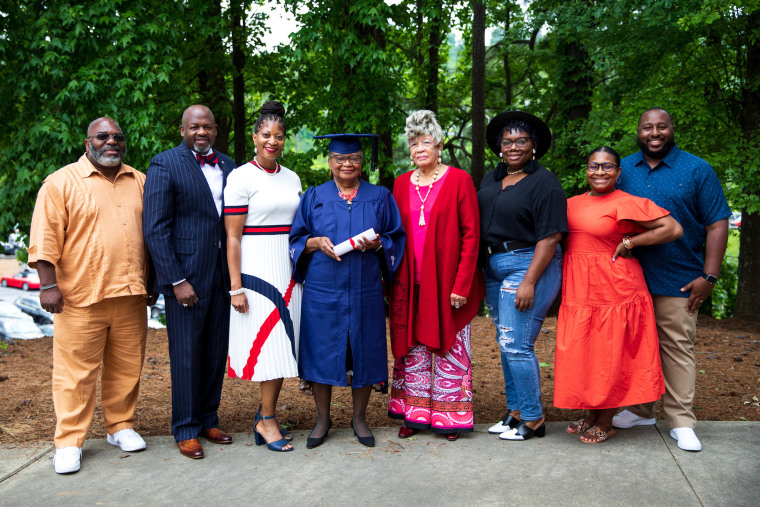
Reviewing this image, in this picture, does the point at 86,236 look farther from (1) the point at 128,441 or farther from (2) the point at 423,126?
(2) the point at 423,126

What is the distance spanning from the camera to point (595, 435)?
409cm

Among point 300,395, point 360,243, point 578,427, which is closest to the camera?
point 360,243

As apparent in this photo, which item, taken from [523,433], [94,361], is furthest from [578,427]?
[94,361]

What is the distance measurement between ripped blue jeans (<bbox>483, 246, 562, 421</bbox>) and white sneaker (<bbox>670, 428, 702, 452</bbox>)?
87 cm

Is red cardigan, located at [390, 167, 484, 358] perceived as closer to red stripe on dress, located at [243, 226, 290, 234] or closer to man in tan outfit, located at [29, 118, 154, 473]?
red stripe on dress, located at [243, 226, 290, 234]

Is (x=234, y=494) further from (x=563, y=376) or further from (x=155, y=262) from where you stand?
(x=563, y=376)

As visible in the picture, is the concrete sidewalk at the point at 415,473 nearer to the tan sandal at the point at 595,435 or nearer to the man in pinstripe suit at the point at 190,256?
the tan sandal at the point at 595,435

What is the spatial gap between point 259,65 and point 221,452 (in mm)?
11032

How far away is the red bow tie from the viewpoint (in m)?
4.11

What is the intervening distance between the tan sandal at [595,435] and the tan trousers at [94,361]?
2989 mm

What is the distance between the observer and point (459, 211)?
409 cm

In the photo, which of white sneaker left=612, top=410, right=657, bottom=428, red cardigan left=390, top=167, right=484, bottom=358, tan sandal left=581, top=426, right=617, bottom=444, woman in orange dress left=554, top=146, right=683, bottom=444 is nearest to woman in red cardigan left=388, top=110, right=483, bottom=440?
red cardigan left=390, top=167, right=484, bottom=358

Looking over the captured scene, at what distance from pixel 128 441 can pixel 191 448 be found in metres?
0.44

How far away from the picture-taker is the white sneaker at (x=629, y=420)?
14.3 feet
